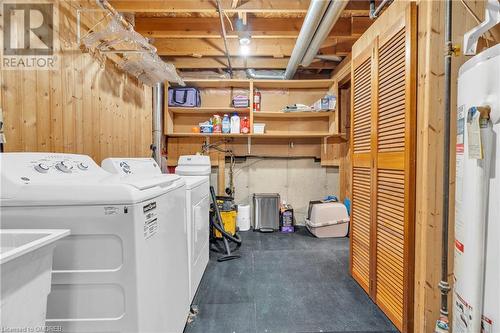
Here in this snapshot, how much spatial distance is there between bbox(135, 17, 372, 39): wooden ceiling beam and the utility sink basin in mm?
2670

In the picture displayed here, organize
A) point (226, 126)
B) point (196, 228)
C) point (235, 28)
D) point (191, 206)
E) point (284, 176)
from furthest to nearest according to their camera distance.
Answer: point (284, 176) → point (226, 126) → point (235, 28) → point (196, 228) → point (191, 206)

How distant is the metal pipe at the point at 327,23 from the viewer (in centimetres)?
189

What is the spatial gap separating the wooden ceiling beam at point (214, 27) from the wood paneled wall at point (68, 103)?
3.13ft

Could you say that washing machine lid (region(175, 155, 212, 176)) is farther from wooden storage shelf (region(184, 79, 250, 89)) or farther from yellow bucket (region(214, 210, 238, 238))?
wooden storage shelf (region(184, 79, 250, 89))

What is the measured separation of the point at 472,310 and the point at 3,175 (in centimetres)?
196

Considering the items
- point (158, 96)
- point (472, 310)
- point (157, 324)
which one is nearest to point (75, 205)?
point (157, 324)

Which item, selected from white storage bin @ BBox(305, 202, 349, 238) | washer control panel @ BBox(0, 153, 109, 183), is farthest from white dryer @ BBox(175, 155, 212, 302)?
white storage bin @ BBox(305, 202, 349, 238)

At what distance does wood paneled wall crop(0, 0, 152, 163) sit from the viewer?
4.61 feet

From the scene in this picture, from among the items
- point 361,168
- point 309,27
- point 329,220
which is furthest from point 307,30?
point 329,220

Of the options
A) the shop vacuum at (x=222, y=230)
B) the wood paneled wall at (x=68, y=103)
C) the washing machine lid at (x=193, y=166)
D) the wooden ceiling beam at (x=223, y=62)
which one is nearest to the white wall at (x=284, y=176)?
the shop vacuum at (x=222, y=230)

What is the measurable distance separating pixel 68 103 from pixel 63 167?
717 mm

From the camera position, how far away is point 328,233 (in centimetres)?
349

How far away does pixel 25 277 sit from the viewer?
73cm

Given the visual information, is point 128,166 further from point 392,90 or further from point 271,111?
point 271,111
